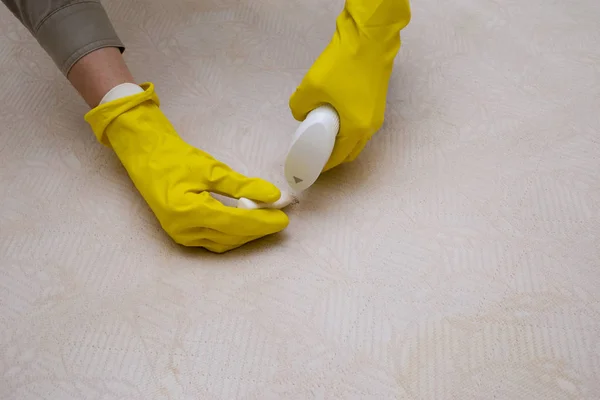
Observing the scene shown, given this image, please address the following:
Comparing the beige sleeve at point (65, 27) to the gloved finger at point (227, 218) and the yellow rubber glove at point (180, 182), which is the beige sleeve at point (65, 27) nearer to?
the yellow rubber glove at point (180, 182)

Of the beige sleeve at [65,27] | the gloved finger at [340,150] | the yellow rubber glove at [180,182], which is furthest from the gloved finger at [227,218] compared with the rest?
the beige sleeve at [65,27]

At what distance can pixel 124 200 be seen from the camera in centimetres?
67

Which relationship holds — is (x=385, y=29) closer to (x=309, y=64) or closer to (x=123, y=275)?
(x=309, y=64)

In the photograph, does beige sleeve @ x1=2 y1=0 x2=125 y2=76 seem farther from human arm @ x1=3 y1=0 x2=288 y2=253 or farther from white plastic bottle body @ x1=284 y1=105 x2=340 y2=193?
white plastic bottle body @ x1=284 y1=105 x2=340 y2=193

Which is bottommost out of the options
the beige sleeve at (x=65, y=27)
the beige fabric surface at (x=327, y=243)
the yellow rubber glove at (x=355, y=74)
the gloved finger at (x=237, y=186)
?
the beige fabric surface at (x=327, y=243)

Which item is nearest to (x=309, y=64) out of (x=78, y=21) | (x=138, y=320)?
(x=78, y=21)

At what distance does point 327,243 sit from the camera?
621 millimetres

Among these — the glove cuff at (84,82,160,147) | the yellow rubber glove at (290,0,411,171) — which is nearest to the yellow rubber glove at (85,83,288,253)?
the glove cuff at (84,82,160,147)

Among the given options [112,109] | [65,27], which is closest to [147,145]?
[112,109]

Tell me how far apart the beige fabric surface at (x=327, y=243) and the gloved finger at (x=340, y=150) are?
3cm

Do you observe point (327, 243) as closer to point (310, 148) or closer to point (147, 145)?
point (310, 148)

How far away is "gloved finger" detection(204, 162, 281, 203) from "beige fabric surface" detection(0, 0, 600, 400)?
0.17 feet

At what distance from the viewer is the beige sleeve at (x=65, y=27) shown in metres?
0.66

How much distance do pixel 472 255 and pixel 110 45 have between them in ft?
1.57
